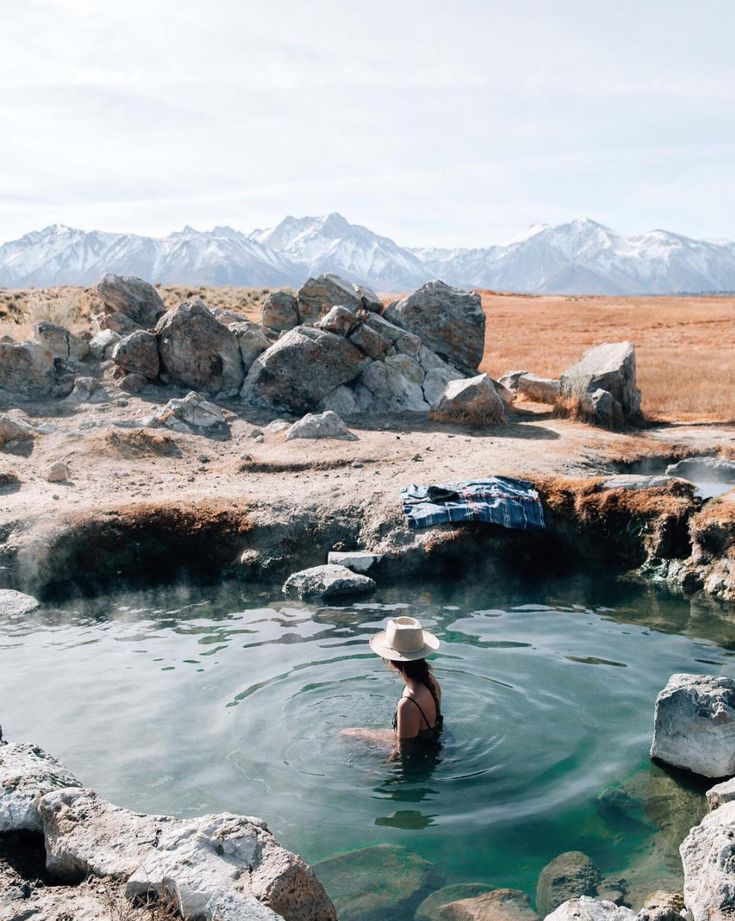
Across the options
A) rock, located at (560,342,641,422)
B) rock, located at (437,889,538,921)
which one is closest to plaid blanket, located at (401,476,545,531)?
rock, located at (560,342,641,422)

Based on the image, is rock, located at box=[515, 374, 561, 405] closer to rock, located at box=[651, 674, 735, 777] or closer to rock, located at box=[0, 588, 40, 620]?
rock, located at box=[0, 588, 40, 620]

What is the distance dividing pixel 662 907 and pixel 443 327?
20.7 metres

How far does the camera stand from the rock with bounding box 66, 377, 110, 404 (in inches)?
843

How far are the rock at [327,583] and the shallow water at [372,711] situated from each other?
0.37 metres

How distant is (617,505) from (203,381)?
38.9ft

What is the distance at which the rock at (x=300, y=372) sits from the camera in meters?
21.8

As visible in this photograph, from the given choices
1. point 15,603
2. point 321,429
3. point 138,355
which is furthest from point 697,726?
point 138,355

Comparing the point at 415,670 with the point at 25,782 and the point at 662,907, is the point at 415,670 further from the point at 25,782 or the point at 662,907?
the point at 25,782

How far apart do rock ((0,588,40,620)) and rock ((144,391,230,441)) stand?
7282 millimetres

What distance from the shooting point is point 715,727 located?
7.62 m

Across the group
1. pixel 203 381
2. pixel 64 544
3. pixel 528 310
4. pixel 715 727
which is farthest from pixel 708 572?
pixel 528 310

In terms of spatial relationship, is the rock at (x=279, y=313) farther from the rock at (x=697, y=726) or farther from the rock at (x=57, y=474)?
the rock at (x=697, y=726)

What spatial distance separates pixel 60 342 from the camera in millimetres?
23188

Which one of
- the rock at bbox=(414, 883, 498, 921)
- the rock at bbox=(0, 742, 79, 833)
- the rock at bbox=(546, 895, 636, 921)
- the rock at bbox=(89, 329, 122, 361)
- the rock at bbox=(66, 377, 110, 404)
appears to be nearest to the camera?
the rock at bbox=(546, 895, 636, 921)
